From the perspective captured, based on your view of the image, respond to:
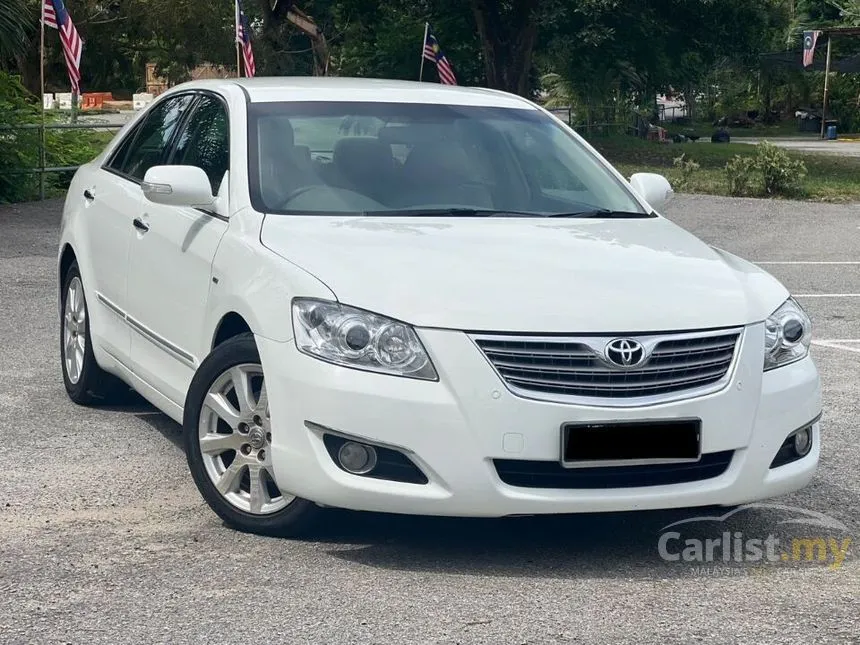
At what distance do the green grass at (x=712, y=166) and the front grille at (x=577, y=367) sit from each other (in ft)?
65.8

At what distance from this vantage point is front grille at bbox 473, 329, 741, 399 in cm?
467

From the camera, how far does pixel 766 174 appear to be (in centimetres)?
2458

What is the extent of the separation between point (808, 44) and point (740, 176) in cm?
2983

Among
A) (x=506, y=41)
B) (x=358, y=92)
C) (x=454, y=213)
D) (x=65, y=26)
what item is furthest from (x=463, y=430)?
(x=506, y=41)

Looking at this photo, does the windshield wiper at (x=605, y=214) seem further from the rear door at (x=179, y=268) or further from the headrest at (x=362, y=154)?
the rear door at (x=179, y=268)

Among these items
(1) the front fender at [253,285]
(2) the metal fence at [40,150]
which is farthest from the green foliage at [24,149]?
(1) the front fender at [253,285]

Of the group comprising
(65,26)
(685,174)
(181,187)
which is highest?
(65,26)

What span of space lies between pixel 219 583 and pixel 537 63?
42.3m

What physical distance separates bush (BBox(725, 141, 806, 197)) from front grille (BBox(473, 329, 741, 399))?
66.7 ft

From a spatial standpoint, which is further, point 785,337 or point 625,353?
point 785,337

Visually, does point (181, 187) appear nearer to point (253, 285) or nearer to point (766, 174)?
point (253, 285)

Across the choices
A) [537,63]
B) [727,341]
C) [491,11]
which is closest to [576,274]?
[727,341]

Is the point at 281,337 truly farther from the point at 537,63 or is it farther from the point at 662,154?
the point at 537,63

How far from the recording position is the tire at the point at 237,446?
509 cm
